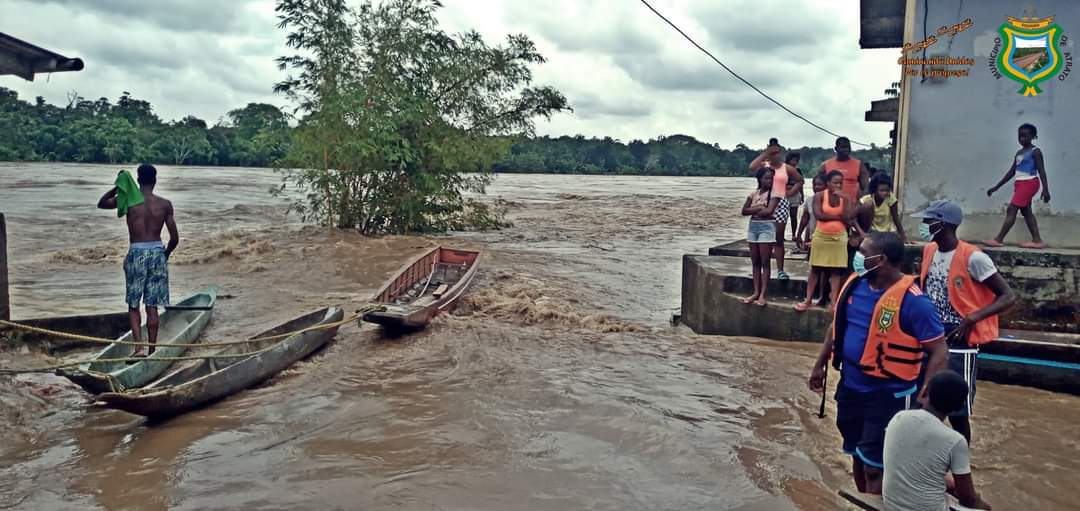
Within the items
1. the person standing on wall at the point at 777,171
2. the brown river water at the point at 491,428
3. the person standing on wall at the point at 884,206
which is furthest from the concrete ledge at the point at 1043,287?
the person standing on wall at the point at 777,171

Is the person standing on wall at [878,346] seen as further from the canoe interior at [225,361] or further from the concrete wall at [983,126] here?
the concrete wall at [983,126]

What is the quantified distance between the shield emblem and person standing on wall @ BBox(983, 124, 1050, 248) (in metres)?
0.65

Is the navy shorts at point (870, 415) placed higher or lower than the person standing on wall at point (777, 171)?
lower

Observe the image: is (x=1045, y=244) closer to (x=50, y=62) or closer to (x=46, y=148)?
(x=50, y=62)

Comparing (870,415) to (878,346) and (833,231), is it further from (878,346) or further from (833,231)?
(833,231)

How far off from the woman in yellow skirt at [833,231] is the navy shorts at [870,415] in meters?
4.07

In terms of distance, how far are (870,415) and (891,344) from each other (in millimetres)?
393

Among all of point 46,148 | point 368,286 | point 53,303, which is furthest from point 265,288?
point 46,148

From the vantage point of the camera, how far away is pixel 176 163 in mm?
63906

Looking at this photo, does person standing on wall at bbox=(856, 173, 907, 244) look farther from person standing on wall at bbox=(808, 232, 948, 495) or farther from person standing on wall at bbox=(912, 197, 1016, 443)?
person standing on wall at bbox=(808, 232, 948, 495)

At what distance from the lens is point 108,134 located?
55250 millimetres

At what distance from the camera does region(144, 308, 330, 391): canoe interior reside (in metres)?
6.56

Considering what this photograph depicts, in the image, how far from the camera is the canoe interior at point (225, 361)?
6559 millimetres

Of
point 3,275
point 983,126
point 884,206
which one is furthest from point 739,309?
point 3,275
